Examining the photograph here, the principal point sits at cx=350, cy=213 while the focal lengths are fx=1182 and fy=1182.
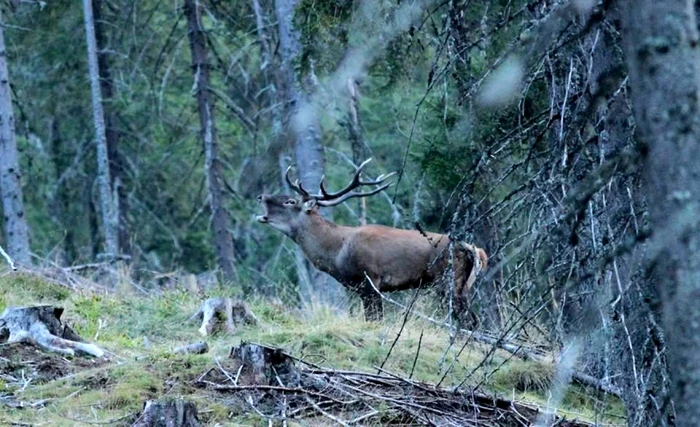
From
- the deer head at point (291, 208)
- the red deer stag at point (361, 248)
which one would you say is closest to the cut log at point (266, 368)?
the red deer stag at point (361, 248)

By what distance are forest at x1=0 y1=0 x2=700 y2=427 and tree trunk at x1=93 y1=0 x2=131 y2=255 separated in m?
2.37

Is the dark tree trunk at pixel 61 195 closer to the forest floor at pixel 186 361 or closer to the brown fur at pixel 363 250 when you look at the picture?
the brown fur at pixel 363 250

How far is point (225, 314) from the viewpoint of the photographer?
33.9ft

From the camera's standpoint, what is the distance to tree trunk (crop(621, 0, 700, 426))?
3.77 m

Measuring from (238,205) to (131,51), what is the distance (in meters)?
4.99

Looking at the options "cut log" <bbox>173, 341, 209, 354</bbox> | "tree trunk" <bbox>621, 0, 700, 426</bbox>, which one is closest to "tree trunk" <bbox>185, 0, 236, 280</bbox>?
"cut log" <bbox>173, 341, 209, 354</bbox>

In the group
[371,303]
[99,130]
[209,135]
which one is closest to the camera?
[371,303]

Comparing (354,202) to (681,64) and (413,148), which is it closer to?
(413,148)

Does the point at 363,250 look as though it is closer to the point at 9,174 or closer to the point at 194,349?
the point at 194,349

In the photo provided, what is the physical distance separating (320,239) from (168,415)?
7607 millimetres

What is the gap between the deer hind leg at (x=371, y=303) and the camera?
11.6 m

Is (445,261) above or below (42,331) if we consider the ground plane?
above

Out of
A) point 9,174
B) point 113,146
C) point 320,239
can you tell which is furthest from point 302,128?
point 113,146

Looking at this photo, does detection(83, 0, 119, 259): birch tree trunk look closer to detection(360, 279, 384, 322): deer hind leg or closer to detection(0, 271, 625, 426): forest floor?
detection(360, 279, 384, 322): deer hind leg
